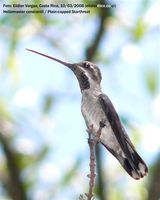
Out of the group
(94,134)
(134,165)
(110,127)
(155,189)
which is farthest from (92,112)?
(155,189)

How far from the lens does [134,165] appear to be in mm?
4719

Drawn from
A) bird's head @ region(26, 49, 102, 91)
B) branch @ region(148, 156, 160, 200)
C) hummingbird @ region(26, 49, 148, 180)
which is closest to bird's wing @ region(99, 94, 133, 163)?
hummingbird @ region(26, 49, 148, 180)

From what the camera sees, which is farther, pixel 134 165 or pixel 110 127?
pixel 110 127

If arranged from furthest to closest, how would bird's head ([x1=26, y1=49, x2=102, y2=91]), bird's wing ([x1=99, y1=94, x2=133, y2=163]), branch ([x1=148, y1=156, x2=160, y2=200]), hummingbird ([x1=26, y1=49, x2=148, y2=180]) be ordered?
branch ([x1=148, y1=156, x2=160, y2=200]) → bird's head ([x1=26, y1=49, x2=102, y2=91]) → bird's wing ([x1=99, y1=94, x2=133, y2=163]) → hummingbird ([x1=26, y1=49, x2=148, y2=180])

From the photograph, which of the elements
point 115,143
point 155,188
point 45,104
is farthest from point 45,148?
point 115,143

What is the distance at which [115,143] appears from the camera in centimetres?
513

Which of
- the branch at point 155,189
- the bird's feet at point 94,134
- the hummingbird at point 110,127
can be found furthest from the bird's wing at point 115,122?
the branch at point 155,189

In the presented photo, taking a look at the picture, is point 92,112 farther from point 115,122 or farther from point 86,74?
point 86,74

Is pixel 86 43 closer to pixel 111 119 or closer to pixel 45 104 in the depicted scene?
pixel 45 104

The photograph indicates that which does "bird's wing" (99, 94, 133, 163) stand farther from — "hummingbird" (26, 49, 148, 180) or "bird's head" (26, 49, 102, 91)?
"bird's head" (26, 49, 102, 91)

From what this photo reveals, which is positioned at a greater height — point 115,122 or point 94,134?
point 94,134

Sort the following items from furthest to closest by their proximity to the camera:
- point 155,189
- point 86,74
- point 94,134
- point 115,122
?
point 155,189 < point 86,74 < point 115,122 < point 94,134

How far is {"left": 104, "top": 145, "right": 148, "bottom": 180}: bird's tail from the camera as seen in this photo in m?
4.61

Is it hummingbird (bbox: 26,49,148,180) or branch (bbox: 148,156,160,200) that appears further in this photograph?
branch (bbox: 148,156,160,200)
